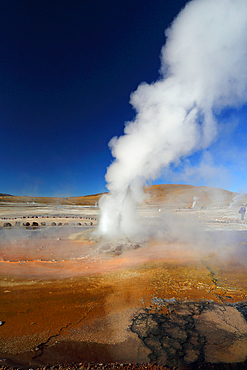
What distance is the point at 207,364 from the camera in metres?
2.86

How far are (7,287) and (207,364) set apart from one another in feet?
17.8

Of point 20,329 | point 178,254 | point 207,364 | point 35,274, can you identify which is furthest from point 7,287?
point 178,254

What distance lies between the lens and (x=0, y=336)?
11.5ft

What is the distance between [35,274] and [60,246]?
3859 mm

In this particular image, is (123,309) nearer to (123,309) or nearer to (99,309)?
(123,309)

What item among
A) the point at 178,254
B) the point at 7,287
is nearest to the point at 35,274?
the point at 7,287

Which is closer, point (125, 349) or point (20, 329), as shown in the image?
point (125, 349)

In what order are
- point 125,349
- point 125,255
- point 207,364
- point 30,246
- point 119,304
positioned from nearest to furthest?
1. point 207,364
2. point 125,349
3. point 119,304
4. point 125,255
5. point 30,246

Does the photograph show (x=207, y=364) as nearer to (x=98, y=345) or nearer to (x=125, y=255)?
(x=98, y=345)

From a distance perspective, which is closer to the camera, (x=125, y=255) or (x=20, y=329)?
(x=20, y=329)

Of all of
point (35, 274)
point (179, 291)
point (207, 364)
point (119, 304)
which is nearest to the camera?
point (207, 364)

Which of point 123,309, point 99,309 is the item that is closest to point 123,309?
point 123,309

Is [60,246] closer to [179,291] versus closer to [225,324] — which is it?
[179,291]

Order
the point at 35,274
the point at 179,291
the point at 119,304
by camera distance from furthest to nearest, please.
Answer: the point at 35,274, the point at 179,291, the point at 119,304
